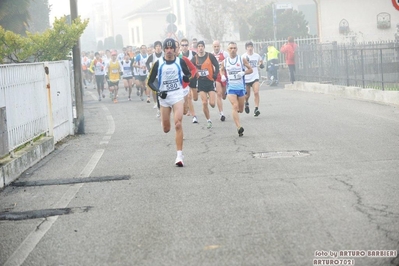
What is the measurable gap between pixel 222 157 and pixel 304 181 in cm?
286

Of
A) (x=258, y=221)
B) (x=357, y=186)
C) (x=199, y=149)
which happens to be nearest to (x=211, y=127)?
A: (x=199, y=149)

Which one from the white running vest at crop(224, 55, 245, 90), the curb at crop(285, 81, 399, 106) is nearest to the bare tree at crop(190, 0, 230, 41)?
the curb at crop(285, 81, 399, 106)

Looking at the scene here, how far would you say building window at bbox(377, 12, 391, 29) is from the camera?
43438 millimetres

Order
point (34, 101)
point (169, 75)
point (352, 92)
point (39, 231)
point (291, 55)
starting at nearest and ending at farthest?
point (39, 231) < point (169, 75) < point (34, 101) < point (352, 92) < point (291, 55)

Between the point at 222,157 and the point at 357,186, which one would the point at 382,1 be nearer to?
the point at 222,157

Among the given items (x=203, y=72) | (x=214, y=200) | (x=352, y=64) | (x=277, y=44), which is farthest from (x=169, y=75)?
(x=277, y=44)

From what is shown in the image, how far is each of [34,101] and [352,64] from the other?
13585mm

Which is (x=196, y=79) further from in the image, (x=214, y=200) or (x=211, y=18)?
(x=211, y=18)

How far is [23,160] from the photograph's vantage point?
12.3 m

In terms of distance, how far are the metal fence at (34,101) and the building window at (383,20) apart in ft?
93.4

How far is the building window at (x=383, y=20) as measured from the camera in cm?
4344

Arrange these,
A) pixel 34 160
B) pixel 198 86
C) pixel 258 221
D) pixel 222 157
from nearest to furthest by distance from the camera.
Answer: pixel 258 221 → pixel 222 157 → pixel 34 160 → pixel 198 86

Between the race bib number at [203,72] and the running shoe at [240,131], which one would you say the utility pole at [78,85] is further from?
the running shoe at [240,131]

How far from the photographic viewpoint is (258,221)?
7.50 metres
